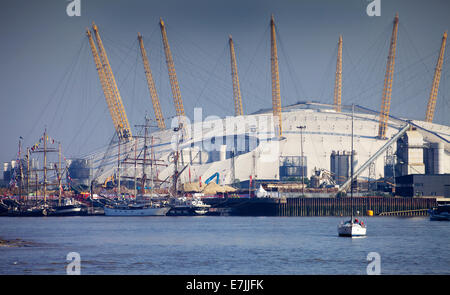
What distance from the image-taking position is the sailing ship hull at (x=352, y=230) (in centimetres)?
9050

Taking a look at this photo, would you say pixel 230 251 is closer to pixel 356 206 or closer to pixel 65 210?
pixel 356 206

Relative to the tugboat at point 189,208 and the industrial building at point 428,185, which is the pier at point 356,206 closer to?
the industrial building at point 428,185

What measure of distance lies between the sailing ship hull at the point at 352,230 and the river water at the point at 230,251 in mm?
1668

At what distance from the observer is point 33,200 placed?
18975 cm

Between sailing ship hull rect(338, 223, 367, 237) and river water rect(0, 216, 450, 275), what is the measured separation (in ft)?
5.47

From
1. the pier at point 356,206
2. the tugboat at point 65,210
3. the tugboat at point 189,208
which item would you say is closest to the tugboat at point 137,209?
the tugboat at point 189,208

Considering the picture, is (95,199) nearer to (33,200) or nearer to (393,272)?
(33,200)

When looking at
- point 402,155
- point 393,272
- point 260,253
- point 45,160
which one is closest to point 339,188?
point 402,155

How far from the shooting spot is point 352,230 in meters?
90.4

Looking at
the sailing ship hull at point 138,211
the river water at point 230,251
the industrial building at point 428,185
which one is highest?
the industrial building at point 428,185

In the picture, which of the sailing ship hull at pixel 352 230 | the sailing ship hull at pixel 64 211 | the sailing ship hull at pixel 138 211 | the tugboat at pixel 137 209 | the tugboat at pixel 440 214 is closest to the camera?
the sailing ship hull at pixel 352 230

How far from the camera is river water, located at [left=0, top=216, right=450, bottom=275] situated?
60875 millimetres
